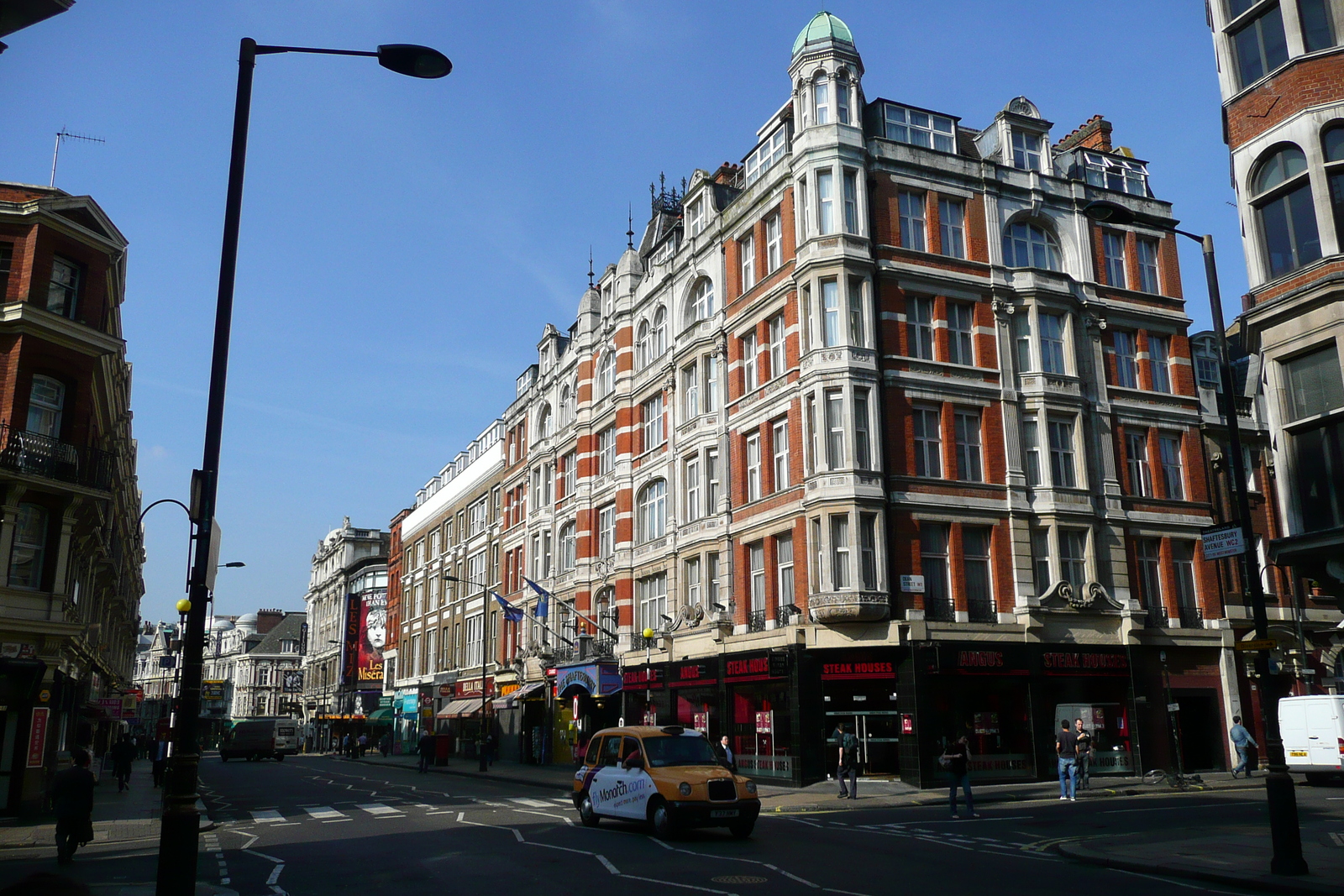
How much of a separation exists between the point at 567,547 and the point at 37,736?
2658 centimetres

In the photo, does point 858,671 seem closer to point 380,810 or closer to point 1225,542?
point 380,810

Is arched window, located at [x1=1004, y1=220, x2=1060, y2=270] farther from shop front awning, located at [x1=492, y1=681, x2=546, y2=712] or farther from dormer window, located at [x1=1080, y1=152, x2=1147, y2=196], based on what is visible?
shop front awning, located at [x1=492, y1=681, x2=546, y2=712]

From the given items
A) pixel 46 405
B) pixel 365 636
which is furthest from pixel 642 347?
pixel 365 636

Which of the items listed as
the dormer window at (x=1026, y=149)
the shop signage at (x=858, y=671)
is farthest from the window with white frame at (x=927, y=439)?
the dormer window at (x=1026, y=149)

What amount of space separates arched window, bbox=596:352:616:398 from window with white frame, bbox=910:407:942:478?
1737 centimetres

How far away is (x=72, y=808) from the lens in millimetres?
15398

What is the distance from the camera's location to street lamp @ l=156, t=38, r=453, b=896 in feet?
28.8

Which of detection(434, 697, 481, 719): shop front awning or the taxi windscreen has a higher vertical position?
detection(434, 697, 481, 719): shop front awning

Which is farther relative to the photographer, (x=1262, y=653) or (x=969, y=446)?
(x=969, y=446)

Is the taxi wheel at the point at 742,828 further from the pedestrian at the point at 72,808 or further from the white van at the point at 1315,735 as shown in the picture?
the white van at the point at 1315,735

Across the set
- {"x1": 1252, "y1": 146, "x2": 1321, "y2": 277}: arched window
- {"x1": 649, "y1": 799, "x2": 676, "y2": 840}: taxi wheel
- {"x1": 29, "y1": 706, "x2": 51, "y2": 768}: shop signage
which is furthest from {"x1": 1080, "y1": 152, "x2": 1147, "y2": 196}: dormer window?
{"x1": 29, "y1": 706, "x2": 51, "y2": 768}: shop signage

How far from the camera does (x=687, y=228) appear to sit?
41.0 meters

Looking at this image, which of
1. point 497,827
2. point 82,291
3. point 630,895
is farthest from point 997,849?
point 82,291

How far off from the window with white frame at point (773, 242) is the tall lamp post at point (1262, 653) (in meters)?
19.0
